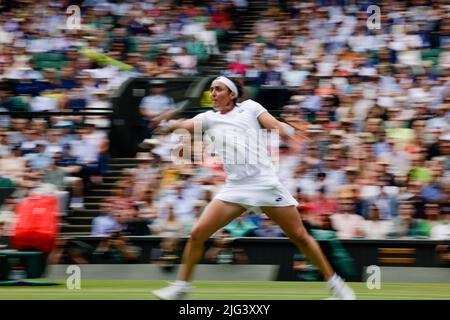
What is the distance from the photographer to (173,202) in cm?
1397

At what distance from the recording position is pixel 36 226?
39.3 feet

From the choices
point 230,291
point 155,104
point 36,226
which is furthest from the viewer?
point 155,104

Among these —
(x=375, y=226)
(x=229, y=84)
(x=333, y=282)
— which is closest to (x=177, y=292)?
(x=333, y=282)

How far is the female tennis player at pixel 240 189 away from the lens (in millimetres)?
8828

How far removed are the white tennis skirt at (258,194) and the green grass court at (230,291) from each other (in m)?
1.15

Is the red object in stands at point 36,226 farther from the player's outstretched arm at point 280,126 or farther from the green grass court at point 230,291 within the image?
the player's outstretched arm at point 280,126

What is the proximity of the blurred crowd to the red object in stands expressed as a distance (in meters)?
1.86

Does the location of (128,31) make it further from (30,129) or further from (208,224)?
(208,224)

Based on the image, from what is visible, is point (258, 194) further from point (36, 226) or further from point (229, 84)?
point (36, 226)

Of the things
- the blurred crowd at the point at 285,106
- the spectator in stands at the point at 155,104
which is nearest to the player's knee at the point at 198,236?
the blurred crowd at the point at 285,106

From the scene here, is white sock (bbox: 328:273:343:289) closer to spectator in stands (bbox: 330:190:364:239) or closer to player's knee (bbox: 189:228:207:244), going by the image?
player's knee (bbox: 189:228:207:244)

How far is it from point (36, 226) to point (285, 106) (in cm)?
609

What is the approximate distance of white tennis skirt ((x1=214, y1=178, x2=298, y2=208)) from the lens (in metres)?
8.85

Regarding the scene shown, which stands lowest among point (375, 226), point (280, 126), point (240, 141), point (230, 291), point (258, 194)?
point (375, 226)
